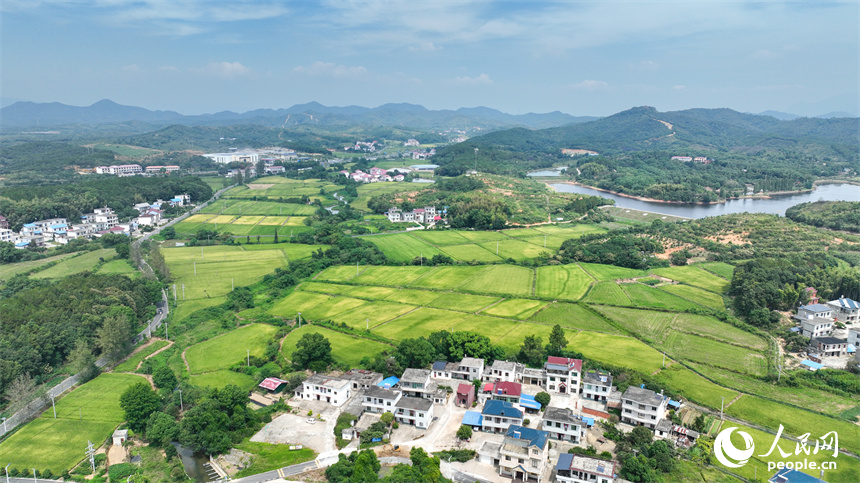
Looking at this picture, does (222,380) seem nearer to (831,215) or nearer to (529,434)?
(529,434)

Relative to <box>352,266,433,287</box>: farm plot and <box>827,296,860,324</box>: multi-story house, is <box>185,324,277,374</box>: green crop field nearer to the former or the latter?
<box>352,266,433,287</box>: farm plot

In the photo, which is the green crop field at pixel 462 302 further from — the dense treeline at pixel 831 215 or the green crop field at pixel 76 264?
the dense treeline at pixel 831 215

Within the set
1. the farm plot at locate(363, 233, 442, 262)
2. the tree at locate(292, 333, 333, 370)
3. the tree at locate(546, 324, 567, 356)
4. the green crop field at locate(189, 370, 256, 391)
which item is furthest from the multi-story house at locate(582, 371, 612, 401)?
the farm plot at locate(363, 233, 442, 262)

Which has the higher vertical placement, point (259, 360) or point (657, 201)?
point (657, 201)

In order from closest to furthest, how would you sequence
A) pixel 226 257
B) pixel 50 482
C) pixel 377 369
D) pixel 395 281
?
pixel 50 482 → pixel 377 369 → pixel 395 281 → pixel 226 257

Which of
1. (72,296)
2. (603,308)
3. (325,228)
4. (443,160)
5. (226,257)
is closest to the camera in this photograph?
(72,296)

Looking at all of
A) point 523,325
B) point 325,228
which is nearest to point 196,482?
point 523,325

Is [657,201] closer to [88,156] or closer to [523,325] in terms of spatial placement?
[523,325]
